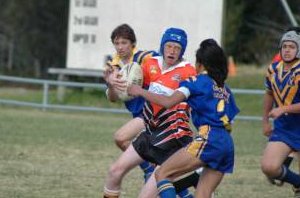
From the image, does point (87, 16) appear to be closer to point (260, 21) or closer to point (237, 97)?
point (237, 97)

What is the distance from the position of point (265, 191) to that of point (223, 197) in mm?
845

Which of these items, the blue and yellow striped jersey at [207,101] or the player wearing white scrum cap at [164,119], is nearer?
the blue and yellow striped jersey at [207,101]

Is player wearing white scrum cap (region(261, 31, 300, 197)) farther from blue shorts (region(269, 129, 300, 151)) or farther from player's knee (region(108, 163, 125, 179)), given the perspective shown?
player's knee (region(108, 163, 125, 179))

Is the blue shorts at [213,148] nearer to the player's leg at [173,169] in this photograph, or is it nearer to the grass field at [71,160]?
the player's leg at [173,169]

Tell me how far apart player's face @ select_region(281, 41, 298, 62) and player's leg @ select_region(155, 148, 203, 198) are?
7.37 feet

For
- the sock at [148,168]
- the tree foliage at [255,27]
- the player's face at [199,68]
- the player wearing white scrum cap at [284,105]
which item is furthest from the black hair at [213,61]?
the tree foliage at [255,27]

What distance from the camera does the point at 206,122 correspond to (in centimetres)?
742

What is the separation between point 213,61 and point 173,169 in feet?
3.25

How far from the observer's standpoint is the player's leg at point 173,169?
7.36 m

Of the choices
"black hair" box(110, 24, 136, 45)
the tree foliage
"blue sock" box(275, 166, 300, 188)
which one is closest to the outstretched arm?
"black hair" box(110, 24, 136, 45)

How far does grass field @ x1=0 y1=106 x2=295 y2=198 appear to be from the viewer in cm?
1048

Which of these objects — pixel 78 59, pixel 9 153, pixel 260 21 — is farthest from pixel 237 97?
pixel 260 21

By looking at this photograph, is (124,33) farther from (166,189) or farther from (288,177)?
(288,177)

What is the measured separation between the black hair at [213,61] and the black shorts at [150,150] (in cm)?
92
